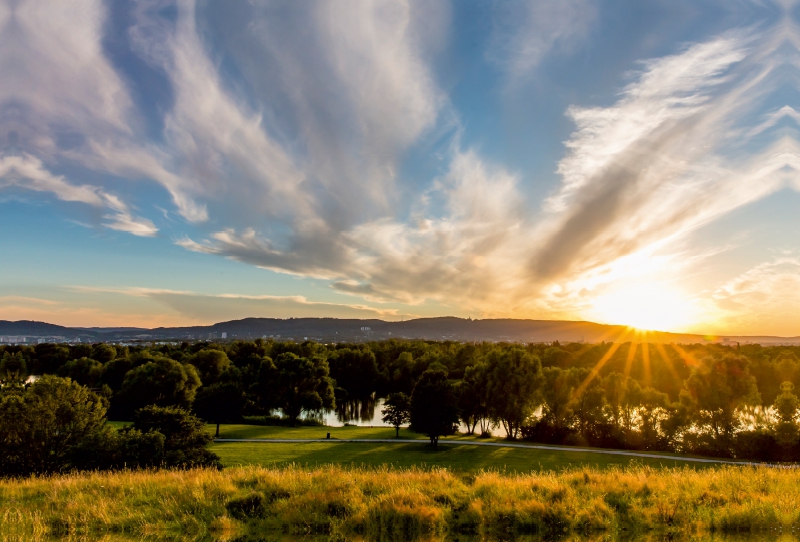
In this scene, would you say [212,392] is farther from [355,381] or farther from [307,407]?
[355,381]

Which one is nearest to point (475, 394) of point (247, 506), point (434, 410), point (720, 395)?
point (434, 410)

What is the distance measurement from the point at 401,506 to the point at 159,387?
64009 mm

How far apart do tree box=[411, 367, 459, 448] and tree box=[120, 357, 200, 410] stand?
111 feet

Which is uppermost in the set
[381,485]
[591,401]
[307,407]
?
[381,485]

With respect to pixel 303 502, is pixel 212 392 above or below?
below

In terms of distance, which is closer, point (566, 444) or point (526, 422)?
point (566, 444)

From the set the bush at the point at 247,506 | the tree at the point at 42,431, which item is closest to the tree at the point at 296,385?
the tree at the point at 42,431

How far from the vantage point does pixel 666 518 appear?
35.1 ft

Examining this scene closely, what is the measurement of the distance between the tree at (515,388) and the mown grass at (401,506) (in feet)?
146

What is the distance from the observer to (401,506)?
1106 cm

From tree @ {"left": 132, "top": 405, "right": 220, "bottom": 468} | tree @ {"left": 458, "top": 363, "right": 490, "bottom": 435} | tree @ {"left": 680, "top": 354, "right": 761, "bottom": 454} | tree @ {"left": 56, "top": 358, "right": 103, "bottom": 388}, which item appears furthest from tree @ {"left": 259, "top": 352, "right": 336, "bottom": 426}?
tree @ {"left": 680, "top": 354, "right": 761, "bottom": 454}

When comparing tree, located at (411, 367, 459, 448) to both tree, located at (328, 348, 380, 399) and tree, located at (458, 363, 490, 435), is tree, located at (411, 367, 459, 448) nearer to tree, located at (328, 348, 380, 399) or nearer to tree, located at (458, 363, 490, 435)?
tree, located at (458, 363, 490, 435)

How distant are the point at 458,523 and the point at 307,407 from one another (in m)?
66.7

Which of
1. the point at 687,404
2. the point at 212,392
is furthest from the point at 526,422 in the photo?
the point at 212,392
